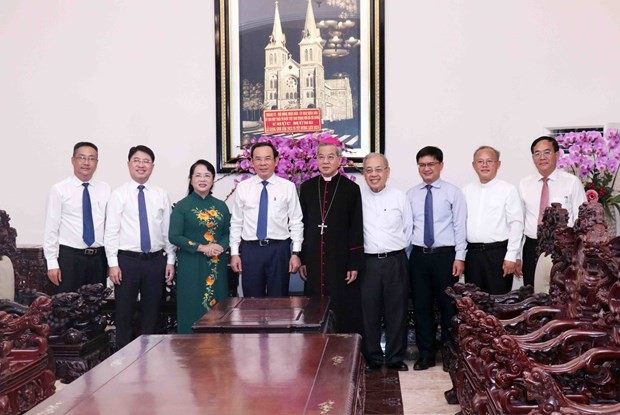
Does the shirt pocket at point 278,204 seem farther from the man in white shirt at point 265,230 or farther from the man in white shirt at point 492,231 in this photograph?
the man in white shirt at point 492,231

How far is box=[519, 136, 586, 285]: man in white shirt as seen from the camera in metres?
4.38

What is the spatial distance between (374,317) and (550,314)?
156cm

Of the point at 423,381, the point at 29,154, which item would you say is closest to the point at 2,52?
the point at 29,154

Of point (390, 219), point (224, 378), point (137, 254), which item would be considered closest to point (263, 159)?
point (390, 219)

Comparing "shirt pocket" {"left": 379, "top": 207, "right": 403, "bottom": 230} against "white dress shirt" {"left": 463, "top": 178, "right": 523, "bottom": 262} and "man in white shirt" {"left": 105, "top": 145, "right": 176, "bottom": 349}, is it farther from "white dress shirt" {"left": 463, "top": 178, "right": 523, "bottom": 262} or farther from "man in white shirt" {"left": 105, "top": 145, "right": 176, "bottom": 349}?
"man in white shirt" {"left": 105, "top": 145, "right": 176, "bottom": 349}

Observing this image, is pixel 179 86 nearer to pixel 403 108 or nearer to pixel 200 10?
pixel 200 10

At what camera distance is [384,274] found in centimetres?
441

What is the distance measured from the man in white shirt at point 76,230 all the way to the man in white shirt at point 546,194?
2.90 m

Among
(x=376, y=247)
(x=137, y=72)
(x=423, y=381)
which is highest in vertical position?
(x=137, y=72)

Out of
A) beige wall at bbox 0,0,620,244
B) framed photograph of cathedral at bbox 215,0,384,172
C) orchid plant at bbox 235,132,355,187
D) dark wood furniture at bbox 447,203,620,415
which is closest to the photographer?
dark wood furniture at bbox 447,203,620,415

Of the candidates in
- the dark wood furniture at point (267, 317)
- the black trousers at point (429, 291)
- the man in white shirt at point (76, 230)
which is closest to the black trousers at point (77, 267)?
the man in white shirt at point (76, 230)

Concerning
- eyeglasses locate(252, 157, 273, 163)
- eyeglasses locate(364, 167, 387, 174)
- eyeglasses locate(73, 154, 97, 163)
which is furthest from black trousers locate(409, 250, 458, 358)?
eyeglasses locate(73, 154, 97, 163)

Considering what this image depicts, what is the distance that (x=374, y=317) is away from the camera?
4434mm

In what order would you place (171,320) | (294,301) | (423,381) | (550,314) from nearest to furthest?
(550,314)
(294,301)
(423,381)
(171,320)
